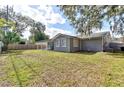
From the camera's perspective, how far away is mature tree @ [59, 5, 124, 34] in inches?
145

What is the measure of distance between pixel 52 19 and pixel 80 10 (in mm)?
575

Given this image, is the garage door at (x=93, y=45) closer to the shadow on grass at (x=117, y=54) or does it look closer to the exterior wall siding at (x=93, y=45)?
the exterior wall siding at (x=93, y=45)

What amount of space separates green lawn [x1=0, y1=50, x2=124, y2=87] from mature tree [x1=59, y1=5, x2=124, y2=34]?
2.13ft

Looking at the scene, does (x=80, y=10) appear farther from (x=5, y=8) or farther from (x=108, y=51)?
(x=5, y=8)

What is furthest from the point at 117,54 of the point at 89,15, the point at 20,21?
the point at 20,21

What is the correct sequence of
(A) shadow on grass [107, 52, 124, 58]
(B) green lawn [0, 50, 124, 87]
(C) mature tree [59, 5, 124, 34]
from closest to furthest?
(B) green lawn [0, 50, 124, 87] → (C) mature tree [59, 5, 124, 34] → (A) shadow on grass [107, 52, 124, 58]

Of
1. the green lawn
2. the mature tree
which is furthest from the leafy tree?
the green lawn

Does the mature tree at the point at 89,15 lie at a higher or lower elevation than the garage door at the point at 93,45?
higher

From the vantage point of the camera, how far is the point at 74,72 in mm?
3506

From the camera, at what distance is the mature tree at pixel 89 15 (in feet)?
12.1

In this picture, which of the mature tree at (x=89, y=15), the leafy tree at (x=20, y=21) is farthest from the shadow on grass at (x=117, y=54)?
the leafy tree at (x=20, y=21)

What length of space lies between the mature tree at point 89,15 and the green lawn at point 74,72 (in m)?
0.65

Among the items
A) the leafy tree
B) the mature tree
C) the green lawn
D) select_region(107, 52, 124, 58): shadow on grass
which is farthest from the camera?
select_region(107, 52, 124, 58): shadow on grass

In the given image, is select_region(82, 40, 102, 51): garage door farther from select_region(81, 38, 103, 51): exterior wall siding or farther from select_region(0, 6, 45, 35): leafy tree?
select_region(0, 6, 45, 35): leafy tree
